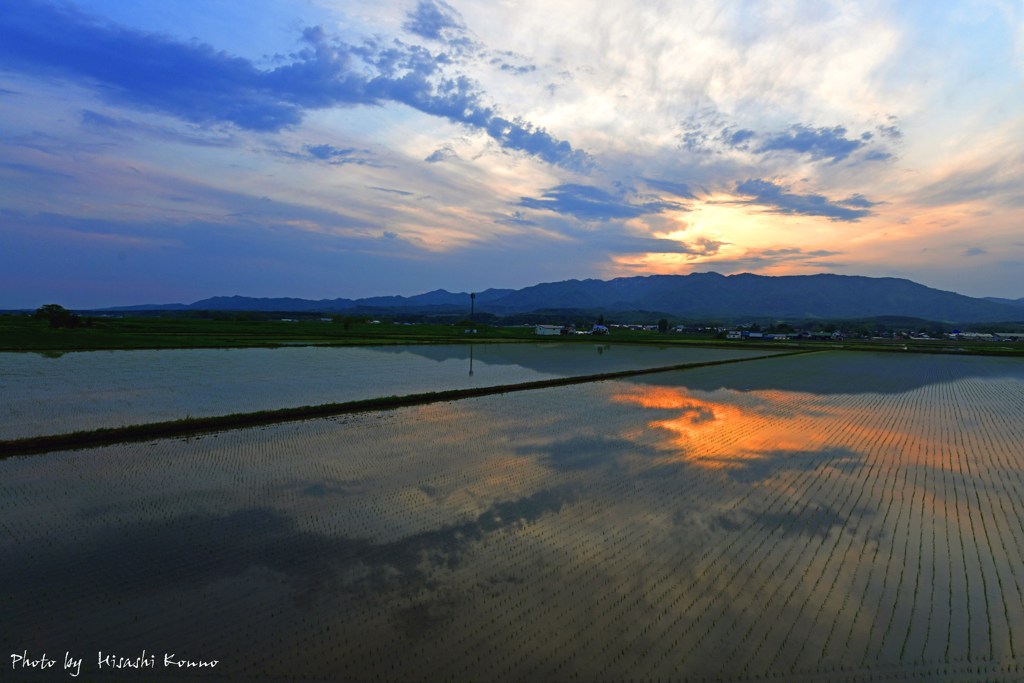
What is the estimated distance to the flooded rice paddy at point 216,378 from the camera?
14.9 meters

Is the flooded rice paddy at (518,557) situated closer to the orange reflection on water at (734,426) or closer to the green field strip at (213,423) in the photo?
the orange reflection on water at (734,426)

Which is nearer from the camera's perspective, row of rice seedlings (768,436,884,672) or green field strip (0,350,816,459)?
row of rice seedlings (768,436,884,672)

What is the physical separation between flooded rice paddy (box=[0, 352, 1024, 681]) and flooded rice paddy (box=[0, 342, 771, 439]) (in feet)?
13.3

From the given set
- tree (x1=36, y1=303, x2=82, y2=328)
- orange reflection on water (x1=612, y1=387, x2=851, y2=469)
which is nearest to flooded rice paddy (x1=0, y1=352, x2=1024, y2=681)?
orange reflection on water (x1=612, y1=387, x2=851, y2=469)

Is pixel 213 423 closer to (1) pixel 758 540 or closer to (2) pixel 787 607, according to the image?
(1) pixel 758 540

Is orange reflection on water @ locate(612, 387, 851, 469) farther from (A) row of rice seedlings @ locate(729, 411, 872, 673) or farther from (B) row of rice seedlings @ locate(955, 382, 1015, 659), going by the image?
(A) row of rice seedlings @ locate(729, 411, 872, 673)

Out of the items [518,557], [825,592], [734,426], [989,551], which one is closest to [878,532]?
[989,551]

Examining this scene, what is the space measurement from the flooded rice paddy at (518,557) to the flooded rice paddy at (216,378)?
13.3 feet

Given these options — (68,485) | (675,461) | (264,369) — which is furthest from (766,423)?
(264,369)

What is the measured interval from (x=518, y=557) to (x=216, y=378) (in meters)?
19.9

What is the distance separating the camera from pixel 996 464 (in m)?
12.2

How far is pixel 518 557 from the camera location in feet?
22.2

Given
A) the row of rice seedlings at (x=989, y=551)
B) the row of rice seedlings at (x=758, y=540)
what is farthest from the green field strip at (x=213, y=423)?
the row of rice seedlings at (x=989, y=551)

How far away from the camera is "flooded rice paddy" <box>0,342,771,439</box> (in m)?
14.9
